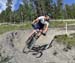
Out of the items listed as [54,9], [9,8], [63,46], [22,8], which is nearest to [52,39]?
[63,46]

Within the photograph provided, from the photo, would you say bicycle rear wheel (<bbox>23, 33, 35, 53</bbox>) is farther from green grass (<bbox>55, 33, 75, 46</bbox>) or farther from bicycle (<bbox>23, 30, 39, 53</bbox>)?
green grass (<bbox>55, 33, 75, 46</bbox>)

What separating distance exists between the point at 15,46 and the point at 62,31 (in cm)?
408

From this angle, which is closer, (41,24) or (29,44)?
(41,24)

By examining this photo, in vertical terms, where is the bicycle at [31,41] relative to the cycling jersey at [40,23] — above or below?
below

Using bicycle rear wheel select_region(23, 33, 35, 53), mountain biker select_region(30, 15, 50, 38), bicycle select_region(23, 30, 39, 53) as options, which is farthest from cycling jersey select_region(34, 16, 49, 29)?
bicycle rear wheel select_region(23, 33, 35, 53)

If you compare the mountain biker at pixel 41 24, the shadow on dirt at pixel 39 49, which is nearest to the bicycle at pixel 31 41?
the mountain biker at pixel 41 24

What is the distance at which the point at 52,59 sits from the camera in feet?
63.1

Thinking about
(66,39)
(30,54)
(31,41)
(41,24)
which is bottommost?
(30,54)

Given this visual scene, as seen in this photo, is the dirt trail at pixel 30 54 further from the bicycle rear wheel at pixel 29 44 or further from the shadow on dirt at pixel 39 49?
the bicycle rear wheel at pixel 29 44

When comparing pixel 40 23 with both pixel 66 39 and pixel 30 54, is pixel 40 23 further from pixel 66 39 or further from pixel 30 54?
pixel 66 39

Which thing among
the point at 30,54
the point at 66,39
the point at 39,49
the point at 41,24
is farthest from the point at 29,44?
the point at 66,39

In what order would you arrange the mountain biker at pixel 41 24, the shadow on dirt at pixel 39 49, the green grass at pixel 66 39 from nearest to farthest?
the shadow on dirt at pixel 39 49
the mountain biker at pixel 41 24
the green grass at pixel 66 39

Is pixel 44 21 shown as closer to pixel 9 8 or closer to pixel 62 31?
pixel 62 31

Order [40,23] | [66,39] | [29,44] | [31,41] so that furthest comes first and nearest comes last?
[66,39] < [29,44] < [31,41] < [40,23]
